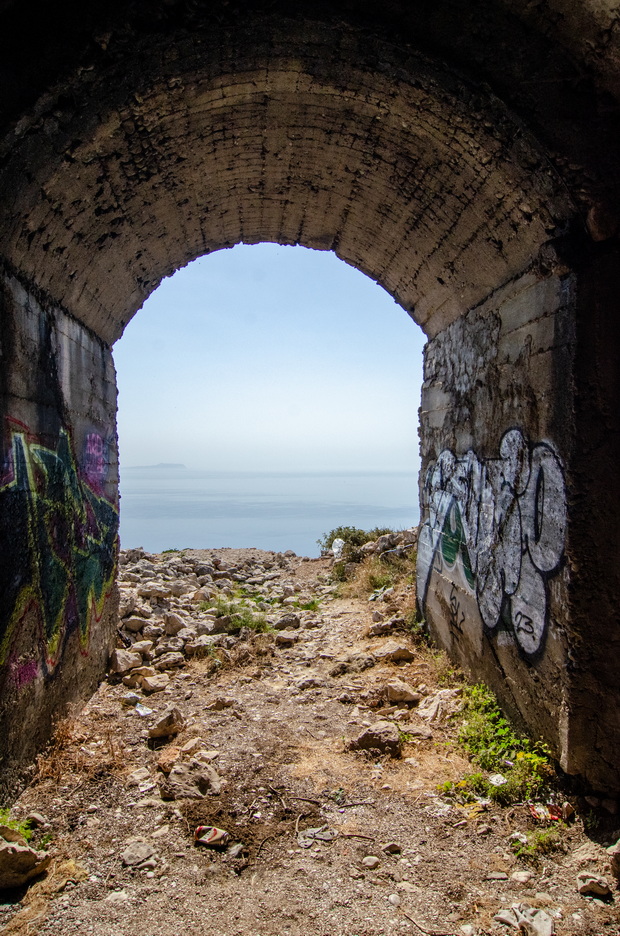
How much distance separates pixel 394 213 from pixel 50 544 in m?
3.57

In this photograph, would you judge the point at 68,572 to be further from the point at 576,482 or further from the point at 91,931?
the point at 576,482

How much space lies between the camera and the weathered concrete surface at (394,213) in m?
2.82

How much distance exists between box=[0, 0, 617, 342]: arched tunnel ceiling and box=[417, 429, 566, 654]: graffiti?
1.37 meters

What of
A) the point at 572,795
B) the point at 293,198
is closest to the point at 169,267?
the point at 293,198

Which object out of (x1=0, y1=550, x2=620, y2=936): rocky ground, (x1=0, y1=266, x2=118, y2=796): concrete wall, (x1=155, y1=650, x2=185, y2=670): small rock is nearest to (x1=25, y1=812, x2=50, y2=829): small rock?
(x1=0, y1=550, x2=620, y2=936): rocky ground

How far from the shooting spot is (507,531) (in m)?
3.88

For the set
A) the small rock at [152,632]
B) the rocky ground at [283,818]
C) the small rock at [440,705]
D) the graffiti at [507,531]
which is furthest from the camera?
the small rock at [152,632]

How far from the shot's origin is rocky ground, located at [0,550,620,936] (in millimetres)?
2375

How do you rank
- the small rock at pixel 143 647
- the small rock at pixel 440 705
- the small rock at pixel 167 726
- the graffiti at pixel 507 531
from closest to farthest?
the graffiti at pixel 507 531 → the small rock at pixel 167 726 → the small rock at pixel 440 705 → the small rock at pixel 143 647

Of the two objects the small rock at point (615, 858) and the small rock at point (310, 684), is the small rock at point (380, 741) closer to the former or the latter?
the small rock at point (310, 684)

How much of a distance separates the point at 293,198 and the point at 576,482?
10.9 feet

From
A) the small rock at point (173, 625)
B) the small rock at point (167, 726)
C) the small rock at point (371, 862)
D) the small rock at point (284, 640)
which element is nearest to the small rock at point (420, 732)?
the small rock at point (371, 862)

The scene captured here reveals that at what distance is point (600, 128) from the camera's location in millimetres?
2943

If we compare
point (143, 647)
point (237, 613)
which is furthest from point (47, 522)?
point (237, 613)
